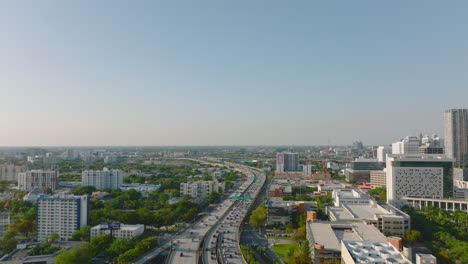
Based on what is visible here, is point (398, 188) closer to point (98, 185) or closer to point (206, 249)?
point (206, 249)

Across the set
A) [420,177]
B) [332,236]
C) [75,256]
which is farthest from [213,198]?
[420,177]

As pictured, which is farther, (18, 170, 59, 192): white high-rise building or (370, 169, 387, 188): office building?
(370, 169, 387, 188): office building

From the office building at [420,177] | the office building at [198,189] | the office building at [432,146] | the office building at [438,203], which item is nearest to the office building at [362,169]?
the office building at [432,146]

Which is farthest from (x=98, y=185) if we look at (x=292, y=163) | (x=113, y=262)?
(x=292, y=163)

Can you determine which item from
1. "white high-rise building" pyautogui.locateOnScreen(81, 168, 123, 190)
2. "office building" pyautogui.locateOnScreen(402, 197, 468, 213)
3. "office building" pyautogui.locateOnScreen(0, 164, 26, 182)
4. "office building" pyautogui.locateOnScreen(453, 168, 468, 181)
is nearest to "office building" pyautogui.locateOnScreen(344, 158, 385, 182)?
"office building" pyautogui.locateOnScreen(453, 168, 468, 181)

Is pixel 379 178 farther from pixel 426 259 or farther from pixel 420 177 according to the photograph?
pixel 426 259

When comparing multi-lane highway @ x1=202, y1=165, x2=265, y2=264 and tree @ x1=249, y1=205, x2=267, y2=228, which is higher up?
tree @ x1=249, y1=205, x2=267, y2=228

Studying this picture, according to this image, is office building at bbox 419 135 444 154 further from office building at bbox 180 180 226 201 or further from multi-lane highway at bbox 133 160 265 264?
office building at bbox 180 180 226 201
